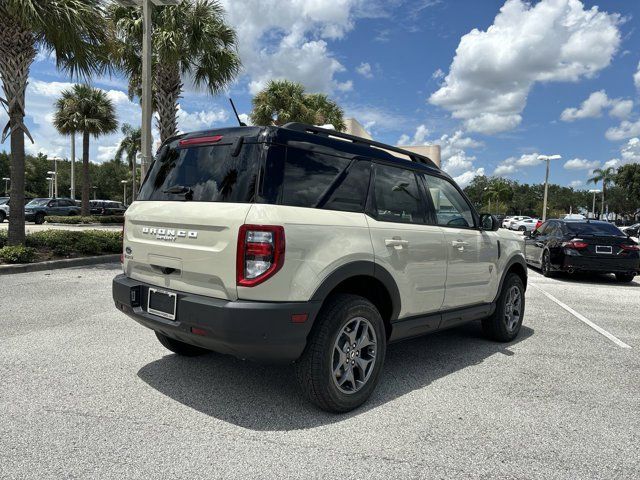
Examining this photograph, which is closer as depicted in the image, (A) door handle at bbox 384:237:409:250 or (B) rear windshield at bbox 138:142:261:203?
(B) rear windshield at bbox 138:142:261:203

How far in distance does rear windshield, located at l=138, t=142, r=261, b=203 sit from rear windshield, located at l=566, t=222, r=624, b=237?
393 inches

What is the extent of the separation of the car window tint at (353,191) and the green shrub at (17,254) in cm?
849

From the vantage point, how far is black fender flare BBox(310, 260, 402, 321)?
3.10 meters

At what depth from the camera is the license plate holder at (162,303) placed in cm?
324

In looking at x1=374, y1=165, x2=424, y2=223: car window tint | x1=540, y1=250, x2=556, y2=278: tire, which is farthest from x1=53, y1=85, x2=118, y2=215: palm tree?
x1=374, y1=165, x2=424, y2=223: car window tint

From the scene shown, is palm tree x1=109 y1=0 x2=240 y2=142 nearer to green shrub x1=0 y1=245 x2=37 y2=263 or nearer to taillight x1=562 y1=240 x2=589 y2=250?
green shrub x1=0 y1=245 x2=37 y2=263

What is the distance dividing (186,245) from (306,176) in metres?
0.94

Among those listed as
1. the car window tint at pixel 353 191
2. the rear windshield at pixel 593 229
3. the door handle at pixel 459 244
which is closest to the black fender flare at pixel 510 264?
the door handle at pixel 459 244

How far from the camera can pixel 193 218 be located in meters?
3.19

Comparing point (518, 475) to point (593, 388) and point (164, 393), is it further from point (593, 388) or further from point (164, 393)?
point (164, 393)

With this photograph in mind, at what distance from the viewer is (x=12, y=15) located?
9.74 m

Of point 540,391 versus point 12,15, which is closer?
point 540,391

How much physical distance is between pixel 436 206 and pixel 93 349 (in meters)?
3.53

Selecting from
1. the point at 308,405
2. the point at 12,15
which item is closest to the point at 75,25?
the point at 12,15
